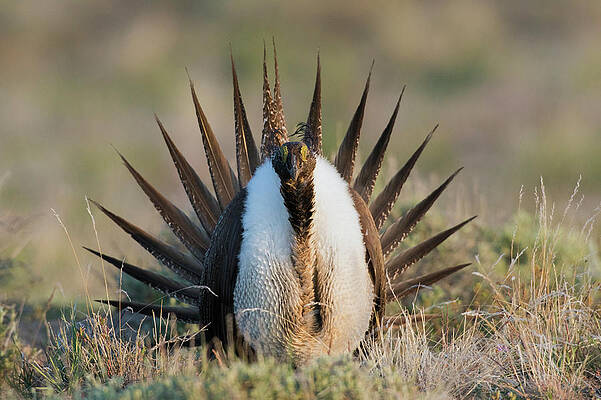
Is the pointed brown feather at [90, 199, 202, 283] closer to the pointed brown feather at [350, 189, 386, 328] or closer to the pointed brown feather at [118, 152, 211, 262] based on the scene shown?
the pointed brown feather at [118, 152, 211, 262]

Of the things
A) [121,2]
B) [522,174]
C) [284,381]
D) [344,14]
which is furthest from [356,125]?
[121,2]

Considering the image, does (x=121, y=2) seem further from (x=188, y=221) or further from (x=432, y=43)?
(x=188, y=221)

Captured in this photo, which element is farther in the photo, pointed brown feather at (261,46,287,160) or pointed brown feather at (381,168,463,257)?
pointed brown feather at (381,168,463,257)

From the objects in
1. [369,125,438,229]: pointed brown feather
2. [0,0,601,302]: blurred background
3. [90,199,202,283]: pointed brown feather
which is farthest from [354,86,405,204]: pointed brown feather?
[0,0,601,302]: blurred background

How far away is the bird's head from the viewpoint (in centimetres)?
315

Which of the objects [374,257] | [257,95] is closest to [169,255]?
[374,257]

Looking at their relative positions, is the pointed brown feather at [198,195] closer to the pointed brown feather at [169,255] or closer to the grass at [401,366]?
the pointed brown feather at [169,255]

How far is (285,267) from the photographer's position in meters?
3.31

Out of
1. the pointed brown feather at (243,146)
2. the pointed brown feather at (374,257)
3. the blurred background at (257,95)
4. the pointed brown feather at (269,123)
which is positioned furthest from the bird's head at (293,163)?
the blurred background at (257,95)

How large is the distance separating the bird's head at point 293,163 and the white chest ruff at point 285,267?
0.17m

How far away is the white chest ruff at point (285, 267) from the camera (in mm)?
3324

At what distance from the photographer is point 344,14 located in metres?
18.8

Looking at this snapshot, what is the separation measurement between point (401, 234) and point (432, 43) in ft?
43.1

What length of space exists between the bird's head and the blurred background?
8.18 feet
